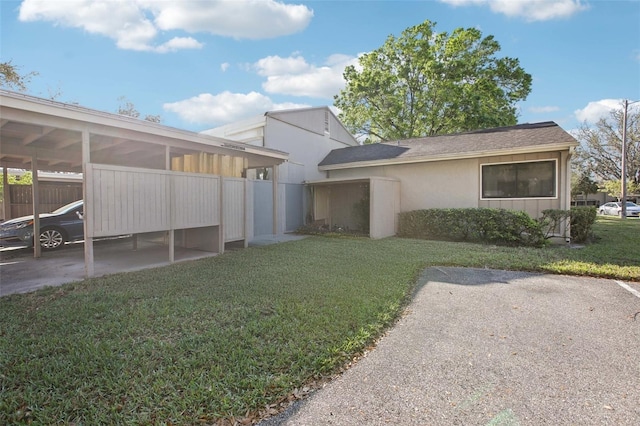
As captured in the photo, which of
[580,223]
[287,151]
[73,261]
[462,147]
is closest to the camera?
[73,261]

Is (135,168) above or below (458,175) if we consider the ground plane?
below

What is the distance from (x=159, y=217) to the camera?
20.5 feet

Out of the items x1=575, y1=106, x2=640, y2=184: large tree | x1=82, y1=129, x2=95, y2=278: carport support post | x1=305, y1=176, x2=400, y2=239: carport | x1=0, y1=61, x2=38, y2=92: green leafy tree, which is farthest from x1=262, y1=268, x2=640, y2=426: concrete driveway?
x1=575, y1=106, x2=640, y2=184: large tree

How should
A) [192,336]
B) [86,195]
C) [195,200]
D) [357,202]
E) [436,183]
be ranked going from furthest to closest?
[357,202]
[436,183]
[195,200]
[86,195]
[192,336]

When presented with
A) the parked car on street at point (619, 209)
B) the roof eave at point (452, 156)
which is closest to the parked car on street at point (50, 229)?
the roof eave at point (452, 156)

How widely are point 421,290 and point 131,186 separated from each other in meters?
5.32

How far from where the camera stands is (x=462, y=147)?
435 inches

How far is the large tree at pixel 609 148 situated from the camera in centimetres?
2812

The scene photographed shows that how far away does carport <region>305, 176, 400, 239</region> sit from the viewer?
10.3 m

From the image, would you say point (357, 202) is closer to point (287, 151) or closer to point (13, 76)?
point (287, 151)

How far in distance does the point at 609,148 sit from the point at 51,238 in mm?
41730

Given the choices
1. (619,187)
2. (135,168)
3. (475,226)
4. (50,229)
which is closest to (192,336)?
(135,168)

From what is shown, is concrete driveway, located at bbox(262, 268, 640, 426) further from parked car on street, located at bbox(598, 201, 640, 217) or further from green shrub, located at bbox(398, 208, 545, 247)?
parked car on street, located at bbox(598, 201, 640, 217)

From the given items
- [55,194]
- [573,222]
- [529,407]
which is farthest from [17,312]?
[573,222]
